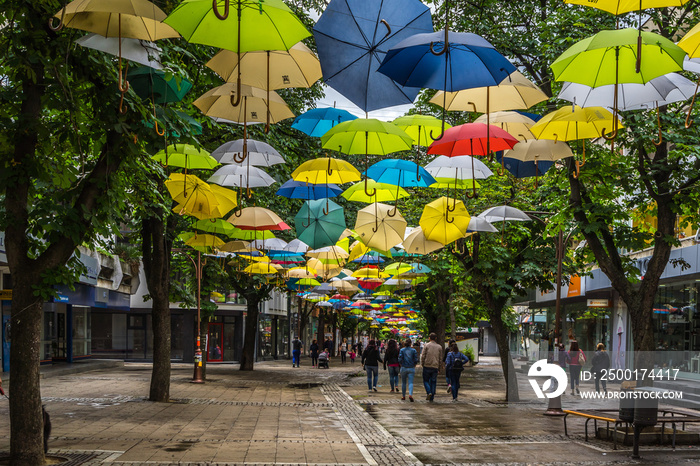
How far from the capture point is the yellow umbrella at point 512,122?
10445mm

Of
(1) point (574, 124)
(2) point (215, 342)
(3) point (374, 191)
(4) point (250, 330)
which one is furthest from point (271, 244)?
(2) point (215, 342)

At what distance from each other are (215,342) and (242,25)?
42.9 meters

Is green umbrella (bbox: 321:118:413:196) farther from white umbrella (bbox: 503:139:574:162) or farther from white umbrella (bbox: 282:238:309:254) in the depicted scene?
white umbrella (bbox: 282:238:309:254)

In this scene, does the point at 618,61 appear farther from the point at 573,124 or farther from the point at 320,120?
the point at 320,120

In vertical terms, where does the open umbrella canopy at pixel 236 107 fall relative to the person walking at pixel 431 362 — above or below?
above

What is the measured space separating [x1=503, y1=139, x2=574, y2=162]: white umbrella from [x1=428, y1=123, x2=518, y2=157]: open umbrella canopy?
0.81 meters

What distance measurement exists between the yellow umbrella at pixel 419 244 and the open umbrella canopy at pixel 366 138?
533cm

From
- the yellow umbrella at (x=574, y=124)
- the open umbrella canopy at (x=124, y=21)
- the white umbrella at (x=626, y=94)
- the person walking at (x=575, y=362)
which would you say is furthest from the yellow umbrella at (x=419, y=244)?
the open umbrella canopy at (x=124, y=21)

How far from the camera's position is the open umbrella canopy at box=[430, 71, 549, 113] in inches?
369

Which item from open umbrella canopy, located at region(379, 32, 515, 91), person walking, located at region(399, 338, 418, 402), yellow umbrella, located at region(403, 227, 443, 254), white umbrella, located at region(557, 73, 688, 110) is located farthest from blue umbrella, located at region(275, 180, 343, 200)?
open umbrella canopy, located at region(379, 32, 515, 91)

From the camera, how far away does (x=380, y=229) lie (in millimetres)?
16828

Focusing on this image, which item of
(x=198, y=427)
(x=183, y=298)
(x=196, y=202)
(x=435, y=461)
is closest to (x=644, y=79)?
(x=435, y=461)

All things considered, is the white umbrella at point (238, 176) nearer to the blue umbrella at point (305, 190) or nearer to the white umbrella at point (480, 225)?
the blue umbrella at point (305, 190)

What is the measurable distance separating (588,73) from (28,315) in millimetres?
7346
